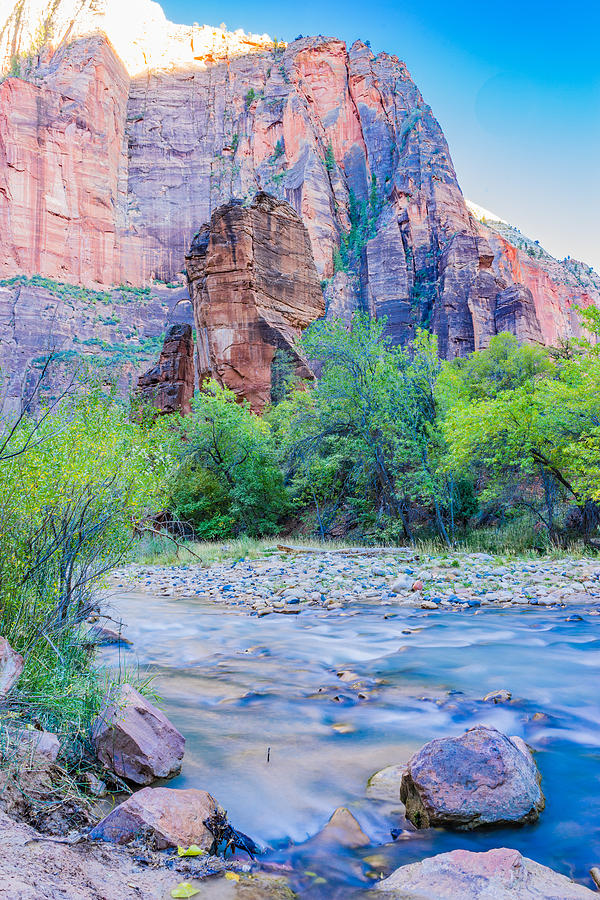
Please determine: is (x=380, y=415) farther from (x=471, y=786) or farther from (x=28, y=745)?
(x=28, y=745)

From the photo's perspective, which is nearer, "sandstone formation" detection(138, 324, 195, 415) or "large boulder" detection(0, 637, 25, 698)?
"large boulder" detection(0, 637, 25, 698)

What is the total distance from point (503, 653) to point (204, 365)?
27.2 meters

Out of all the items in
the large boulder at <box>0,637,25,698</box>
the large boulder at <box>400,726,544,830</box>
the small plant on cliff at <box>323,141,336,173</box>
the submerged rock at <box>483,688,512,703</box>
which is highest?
the small plant on cliff at <box>323,141,336,173</box>

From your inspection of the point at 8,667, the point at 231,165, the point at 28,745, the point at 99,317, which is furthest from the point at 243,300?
the point at 231,165

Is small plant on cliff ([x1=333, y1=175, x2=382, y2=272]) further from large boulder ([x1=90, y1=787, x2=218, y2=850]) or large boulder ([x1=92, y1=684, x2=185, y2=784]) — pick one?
large boulder ([x1=90, y1=787, x2=218, y2=850])

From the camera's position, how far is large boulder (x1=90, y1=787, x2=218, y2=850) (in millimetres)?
2596

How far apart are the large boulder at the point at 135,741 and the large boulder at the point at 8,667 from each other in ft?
1.93

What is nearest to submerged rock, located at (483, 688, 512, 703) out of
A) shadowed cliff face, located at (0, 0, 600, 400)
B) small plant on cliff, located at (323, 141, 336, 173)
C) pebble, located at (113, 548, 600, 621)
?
pebble, located at (113, 548, 600, 621)

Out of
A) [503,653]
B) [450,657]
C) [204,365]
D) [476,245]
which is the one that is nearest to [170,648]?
[450,657]

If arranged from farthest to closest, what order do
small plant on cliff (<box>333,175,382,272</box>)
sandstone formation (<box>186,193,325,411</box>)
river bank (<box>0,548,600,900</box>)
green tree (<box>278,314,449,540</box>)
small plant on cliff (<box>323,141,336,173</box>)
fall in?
small plant on cliff (<box>323,141,336,173</box>), small plant on cliff (<box>333,175,382,272</box>), sandstone formation (<box>186,193,325,411</box>), green tree (<box>278,314,449,540</box>), river bank (<box>0,548,600,900</box>)

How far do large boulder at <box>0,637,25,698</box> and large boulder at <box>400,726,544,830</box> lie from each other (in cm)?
245

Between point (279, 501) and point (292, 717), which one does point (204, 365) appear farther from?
point (292, 717)

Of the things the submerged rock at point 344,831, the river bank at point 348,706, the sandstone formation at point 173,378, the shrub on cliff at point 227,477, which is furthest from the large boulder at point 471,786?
the sandstone formation at point 173,378

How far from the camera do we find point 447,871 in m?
2.39
